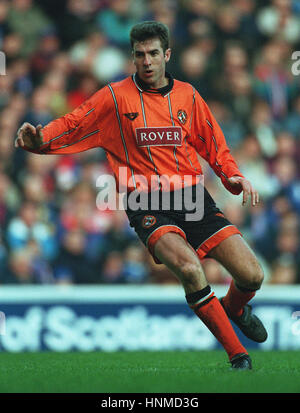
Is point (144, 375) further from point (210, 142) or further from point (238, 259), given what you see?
point (210, 142)

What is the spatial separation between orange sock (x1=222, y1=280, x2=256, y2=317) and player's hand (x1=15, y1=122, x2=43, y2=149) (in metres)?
1.78

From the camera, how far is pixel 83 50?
1192 centimetres

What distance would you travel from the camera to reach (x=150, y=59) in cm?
588

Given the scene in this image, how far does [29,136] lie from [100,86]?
239 inches

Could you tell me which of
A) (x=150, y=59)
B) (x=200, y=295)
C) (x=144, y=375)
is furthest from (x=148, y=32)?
(x=144, y=375)

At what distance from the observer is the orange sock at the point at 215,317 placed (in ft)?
18.1

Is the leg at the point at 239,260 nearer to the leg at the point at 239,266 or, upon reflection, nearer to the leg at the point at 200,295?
the leg at the point at 239,266

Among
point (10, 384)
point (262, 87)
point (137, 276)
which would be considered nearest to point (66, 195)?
point (137, 276)

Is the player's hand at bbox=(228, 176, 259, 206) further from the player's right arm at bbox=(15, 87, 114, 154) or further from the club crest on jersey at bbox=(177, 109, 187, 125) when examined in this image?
the player's right arm at bbox=(15, 87, 114, 154)

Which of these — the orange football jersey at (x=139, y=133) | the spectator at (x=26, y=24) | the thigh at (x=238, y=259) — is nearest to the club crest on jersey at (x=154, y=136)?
the orange football jersey at (x=139, y=133)

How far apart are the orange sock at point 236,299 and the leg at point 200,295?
50 centimetres

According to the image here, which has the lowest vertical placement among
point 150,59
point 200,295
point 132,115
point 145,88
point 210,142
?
point 200,295

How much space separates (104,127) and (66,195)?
4.48m

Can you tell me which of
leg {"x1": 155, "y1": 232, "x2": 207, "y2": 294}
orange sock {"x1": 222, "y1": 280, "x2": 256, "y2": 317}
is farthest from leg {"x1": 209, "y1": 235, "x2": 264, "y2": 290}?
leg {"x1": 155, "y1": 232, "x2": 207, "y2": 294}
